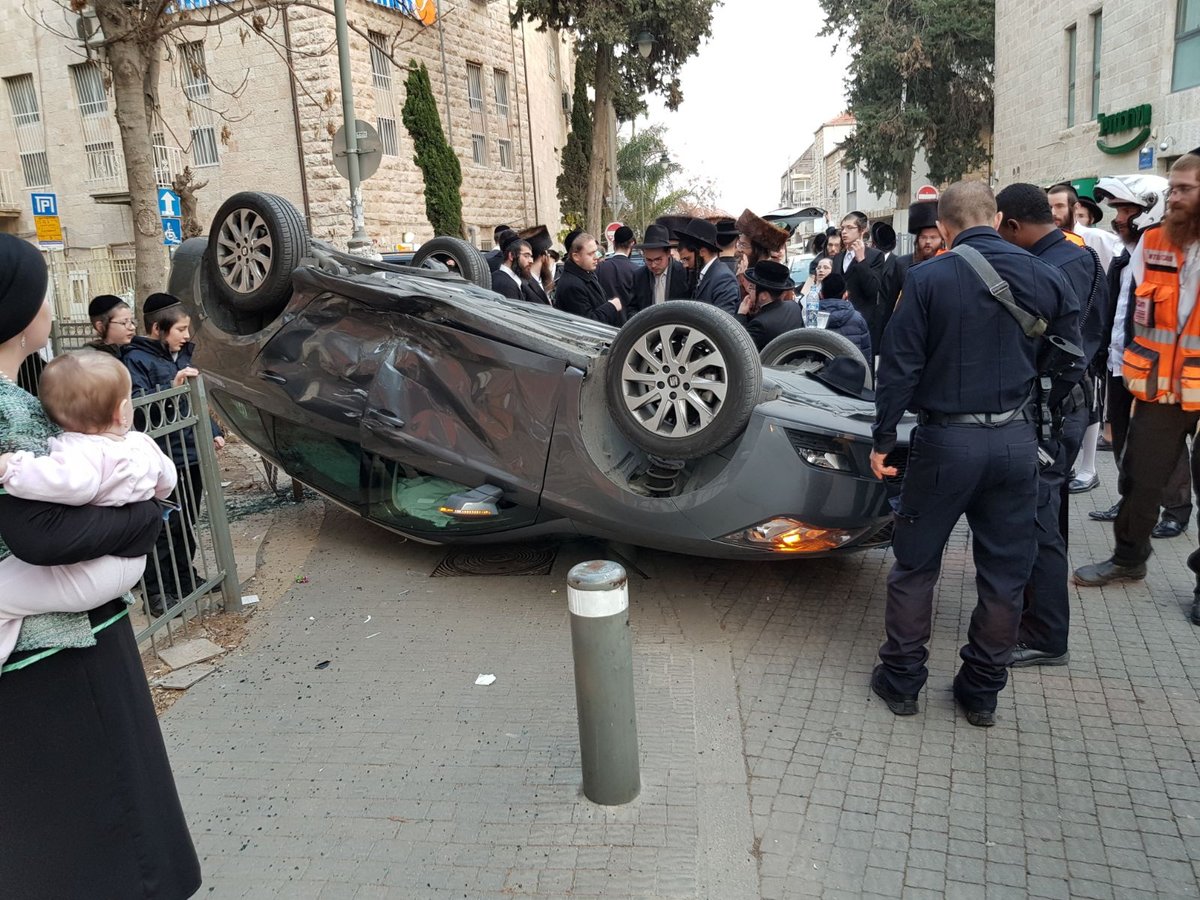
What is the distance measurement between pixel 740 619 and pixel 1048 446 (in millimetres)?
1684

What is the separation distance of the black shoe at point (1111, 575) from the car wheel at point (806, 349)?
5.16ft

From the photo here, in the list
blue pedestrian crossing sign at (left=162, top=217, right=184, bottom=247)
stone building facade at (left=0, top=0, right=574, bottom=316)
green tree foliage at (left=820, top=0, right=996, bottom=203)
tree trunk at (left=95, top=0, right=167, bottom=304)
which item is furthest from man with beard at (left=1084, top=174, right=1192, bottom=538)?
green tree foliage at (left=820, top=0, right=996, bottom=203)

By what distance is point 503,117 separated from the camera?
24812 millimetres

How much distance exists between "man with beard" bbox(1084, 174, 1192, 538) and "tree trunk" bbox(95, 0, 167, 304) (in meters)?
8.13

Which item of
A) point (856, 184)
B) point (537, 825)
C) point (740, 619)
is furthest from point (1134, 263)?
point (856, 184)

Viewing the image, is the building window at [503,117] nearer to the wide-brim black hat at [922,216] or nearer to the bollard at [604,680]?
the wide-brim black hat at [922,216]

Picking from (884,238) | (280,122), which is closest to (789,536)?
(884,238)

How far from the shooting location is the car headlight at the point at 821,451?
4066 mm

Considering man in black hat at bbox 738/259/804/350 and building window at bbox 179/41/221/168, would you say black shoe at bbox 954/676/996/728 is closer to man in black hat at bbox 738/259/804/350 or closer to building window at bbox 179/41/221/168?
man in black hat at bbox 738/259/804/350

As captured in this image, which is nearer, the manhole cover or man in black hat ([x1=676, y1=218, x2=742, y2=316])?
the manhole cover

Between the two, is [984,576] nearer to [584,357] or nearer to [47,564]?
[584,357]

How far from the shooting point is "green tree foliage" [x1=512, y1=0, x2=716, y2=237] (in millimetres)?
22719

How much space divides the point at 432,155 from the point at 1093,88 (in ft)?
47.5

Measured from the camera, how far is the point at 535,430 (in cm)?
446
